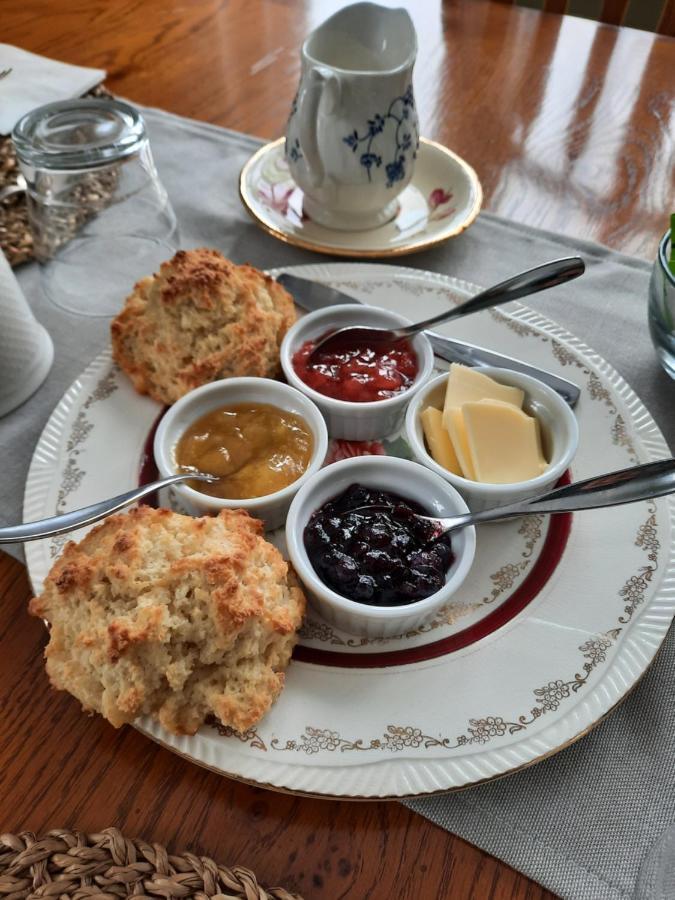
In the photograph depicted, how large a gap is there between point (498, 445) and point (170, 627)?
1.03m

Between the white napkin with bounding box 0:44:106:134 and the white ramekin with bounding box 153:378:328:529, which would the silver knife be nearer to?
the white ramekin with bounding box 153:378:328:529

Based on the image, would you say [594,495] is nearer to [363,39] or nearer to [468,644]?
[468,644]

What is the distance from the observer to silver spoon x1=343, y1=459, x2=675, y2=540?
1719 millimetres

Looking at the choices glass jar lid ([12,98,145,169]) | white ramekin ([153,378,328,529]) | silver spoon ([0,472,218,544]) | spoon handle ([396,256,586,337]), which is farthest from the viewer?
glass jar lid ([12,98,145,169])

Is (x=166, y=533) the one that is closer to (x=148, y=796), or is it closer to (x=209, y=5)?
(x=148, y=796)

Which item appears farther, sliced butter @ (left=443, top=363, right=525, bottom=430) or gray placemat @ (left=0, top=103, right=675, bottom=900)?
sliced butter @ (left=443, top=363, right=525, bottom=430)

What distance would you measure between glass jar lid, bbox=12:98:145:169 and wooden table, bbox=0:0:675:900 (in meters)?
1.16

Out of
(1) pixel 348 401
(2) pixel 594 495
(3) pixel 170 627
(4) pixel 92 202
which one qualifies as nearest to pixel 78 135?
(4) pixel 92 202

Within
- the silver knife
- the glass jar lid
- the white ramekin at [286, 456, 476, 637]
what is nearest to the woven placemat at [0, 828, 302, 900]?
the white ramekin at [286, 456, 476, 637]

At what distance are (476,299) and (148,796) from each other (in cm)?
179

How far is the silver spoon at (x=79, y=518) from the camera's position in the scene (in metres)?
1.81

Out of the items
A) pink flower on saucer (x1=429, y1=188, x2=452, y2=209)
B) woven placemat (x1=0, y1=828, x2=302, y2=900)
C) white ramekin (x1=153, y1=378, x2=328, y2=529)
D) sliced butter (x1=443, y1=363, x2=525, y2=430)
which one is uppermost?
pink flower on saucer (x1=429, y1=188, x2=452, y2=209)

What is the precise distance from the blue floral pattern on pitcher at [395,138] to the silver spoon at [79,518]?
1457 mm

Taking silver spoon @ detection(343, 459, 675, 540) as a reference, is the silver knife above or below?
below
